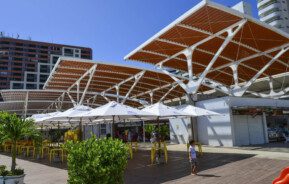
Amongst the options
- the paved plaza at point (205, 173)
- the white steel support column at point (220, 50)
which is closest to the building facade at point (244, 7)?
the white steel support column at point (220, 50)

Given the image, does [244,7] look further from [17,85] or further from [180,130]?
[17,85]

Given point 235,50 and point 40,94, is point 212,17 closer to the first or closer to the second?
point 235,50

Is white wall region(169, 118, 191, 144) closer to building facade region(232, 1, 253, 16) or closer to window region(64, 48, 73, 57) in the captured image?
building facade region(232, 1, 253, 16)

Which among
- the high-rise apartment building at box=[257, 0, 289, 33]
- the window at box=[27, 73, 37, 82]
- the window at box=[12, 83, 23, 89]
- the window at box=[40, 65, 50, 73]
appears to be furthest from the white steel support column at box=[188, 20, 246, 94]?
the window at box=[40, 65, 50, 73]

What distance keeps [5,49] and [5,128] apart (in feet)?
329

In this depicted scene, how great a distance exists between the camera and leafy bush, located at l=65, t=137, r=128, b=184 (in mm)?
5242

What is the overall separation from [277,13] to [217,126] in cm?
6819

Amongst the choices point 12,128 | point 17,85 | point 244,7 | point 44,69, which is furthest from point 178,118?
point 44,69

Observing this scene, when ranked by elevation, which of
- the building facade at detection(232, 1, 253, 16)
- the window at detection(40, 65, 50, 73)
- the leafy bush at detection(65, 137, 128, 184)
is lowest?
the leafy bush at detection(65, 137, 128, 184)

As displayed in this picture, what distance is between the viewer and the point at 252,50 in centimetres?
2433

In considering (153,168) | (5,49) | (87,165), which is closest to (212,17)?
(153,168)

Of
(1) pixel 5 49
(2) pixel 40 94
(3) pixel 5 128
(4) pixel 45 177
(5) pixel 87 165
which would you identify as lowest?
(4) pixel 45 177

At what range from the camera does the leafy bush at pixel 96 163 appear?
524cm

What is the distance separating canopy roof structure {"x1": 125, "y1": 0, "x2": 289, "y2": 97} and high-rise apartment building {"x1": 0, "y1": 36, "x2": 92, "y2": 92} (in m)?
78.7
